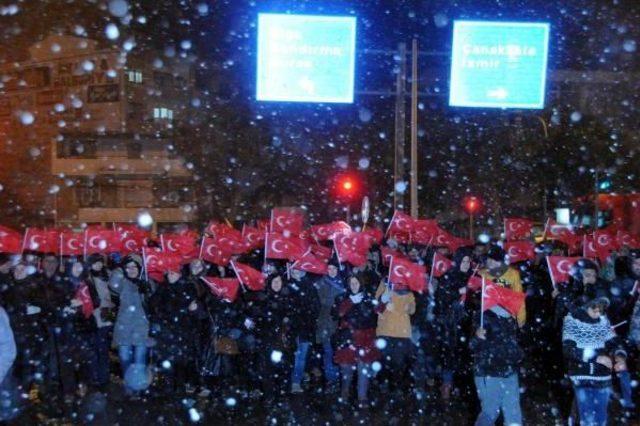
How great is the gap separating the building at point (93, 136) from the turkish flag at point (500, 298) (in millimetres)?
38524

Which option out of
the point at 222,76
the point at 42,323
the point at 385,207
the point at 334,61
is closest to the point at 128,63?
the point at 222,76

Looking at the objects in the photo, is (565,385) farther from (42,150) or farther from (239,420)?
(42,150)

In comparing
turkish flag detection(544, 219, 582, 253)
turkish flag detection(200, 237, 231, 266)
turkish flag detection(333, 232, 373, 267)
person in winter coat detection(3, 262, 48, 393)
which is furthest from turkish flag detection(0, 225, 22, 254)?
turkish flag detection(544, 219, 582, 253)

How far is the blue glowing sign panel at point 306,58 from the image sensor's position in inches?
635

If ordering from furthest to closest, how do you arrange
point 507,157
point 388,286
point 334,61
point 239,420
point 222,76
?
point 222,76, point 507,157, point 334,61, point 388,286, point 239,420

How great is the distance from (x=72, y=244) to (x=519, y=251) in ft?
20.1

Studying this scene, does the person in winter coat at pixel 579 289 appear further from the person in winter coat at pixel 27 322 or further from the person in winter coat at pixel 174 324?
the person in winter coat at pixel 27 322

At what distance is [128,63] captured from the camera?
49031mm

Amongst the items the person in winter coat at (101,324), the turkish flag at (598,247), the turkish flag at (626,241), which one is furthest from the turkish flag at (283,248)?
the turkish flag at (626,241)

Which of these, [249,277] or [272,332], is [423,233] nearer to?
[249,277]

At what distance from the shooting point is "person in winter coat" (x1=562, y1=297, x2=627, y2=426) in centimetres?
641

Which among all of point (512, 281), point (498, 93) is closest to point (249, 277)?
point (512, 281)

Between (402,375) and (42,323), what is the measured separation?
4.19 m

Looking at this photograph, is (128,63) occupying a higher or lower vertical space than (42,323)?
higher
